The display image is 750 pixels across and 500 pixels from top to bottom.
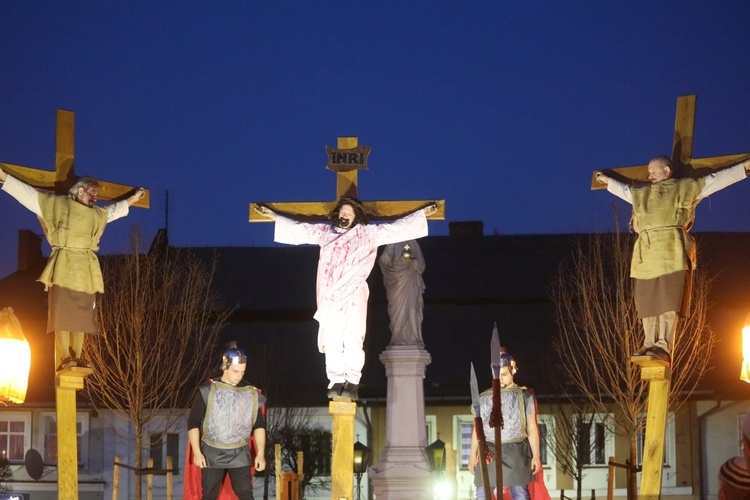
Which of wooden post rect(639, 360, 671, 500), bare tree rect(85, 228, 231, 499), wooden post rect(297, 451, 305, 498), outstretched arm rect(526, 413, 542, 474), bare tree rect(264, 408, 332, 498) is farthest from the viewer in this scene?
bare tree rect(264, 408, 332, 498)

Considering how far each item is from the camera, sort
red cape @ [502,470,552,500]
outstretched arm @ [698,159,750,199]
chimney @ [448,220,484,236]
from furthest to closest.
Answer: chimney @ [448,220,484,236]
red cape @ [502,470,552,500]
outstretched arm @ [698,159,750,199]

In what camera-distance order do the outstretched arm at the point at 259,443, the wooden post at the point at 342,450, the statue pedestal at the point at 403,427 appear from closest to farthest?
the wooden post at the point at 342,450 → the outstretched arm at the point at 259,443 → the statue pedestal at the point at 403,427

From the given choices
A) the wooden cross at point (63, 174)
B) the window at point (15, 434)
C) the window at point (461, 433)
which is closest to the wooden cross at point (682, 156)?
the wooden cross at point (63, 174)

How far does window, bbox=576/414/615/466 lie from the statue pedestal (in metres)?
9.37

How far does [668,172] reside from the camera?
368 inches

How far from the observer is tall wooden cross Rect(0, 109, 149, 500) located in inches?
372

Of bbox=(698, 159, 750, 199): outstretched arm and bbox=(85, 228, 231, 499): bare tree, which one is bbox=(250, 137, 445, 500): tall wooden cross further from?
bbox=(85, 228, 231, 499): bare tree

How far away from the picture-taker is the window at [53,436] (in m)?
29.0

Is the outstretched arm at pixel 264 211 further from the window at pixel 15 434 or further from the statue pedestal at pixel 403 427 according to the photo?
the window at pixel 15 434

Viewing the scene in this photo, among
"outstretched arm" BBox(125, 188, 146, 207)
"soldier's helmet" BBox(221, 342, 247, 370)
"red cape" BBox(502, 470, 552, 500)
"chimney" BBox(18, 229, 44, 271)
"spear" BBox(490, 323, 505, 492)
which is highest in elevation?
"chimney" BBox(18, 229, 44, 271)

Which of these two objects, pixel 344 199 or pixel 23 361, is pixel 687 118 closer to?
pixel 344 199

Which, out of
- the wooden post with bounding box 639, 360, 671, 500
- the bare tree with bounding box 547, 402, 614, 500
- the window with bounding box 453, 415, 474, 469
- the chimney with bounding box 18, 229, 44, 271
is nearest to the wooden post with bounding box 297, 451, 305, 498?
the wooden post with bounding box 639, 360, 671, 500

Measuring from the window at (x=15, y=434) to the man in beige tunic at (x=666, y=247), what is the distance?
22934 mm

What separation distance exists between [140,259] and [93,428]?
30.3ft
